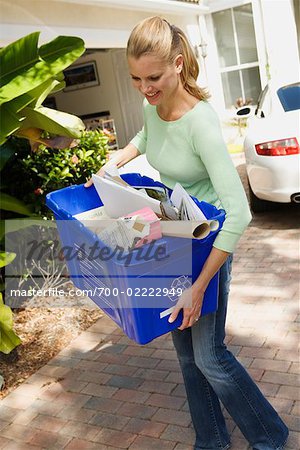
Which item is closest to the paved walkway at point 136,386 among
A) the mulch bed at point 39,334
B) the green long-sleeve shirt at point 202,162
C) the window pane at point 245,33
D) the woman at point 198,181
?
the mulch bed at point 39,334

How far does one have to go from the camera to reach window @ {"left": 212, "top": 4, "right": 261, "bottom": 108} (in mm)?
14359

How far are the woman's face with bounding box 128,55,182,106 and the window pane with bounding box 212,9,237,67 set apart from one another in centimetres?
1302

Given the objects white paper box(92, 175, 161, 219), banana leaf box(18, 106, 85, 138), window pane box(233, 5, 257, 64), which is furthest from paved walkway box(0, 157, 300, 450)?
window pane box(233, 5, 257, 64)

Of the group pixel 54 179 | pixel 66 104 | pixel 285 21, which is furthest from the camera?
pixel 66 104

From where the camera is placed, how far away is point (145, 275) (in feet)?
7.03

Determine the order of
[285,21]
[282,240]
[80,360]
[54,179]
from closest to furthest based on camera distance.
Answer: [80,360], [54,179], [282,240], [285,21]

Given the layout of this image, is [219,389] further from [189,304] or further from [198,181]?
[198,181]

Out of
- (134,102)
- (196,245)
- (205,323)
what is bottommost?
(134,102)

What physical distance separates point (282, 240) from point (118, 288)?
444cm

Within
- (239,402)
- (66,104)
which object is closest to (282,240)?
(239,402)

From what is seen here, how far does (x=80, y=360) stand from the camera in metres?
4.39

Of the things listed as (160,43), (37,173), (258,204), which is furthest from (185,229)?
(258,204)

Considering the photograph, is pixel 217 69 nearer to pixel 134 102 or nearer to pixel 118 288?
pixel 134 102

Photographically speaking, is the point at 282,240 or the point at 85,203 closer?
the point at 85,203
